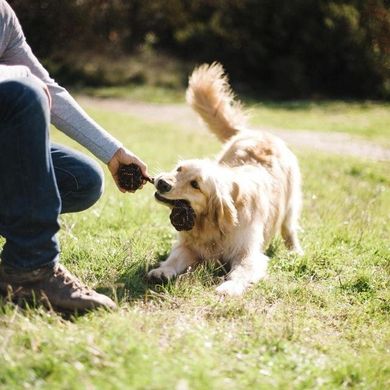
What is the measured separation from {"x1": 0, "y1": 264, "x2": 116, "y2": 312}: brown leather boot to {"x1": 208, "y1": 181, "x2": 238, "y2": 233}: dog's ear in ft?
4.16

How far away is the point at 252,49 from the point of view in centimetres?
2189

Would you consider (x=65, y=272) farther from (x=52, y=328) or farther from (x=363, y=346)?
(x=363, y=346)

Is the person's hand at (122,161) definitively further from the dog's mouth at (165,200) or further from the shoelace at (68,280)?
the shoelace at (68,280)

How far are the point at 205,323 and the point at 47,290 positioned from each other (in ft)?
2.67

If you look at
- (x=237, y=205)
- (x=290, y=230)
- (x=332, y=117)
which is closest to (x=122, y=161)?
(x=237, y=205)

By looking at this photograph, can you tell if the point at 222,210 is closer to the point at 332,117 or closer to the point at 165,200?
the point at 165,200

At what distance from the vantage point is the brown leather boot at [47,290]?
2.70 meters

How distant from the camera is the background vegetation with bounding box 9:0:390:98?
66.5 ft

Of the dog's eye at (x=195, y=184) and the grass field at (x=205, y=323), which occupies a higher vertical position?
the dog's eye at (x=195, y=184)

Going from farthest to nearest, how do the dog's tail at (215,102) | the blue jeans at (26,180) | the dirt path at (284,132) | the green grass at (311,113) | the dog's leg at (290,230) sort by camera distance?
the green grass at (311,113) < the dirt path at (284,132) < the dog's tail at (215,102) < the dog's leg at (290,230) < the blue jeans at (26,180)

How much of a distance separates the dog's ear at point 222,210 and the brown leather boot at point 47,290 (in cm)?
127

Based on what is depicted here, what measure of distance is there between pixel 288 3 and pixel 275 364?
20685 millimetres

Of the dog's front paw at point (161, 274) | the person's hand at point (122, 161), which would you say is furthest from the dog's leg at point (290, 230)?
the person's hand at point (122, 161)

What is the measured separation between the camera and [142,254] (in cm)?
392
